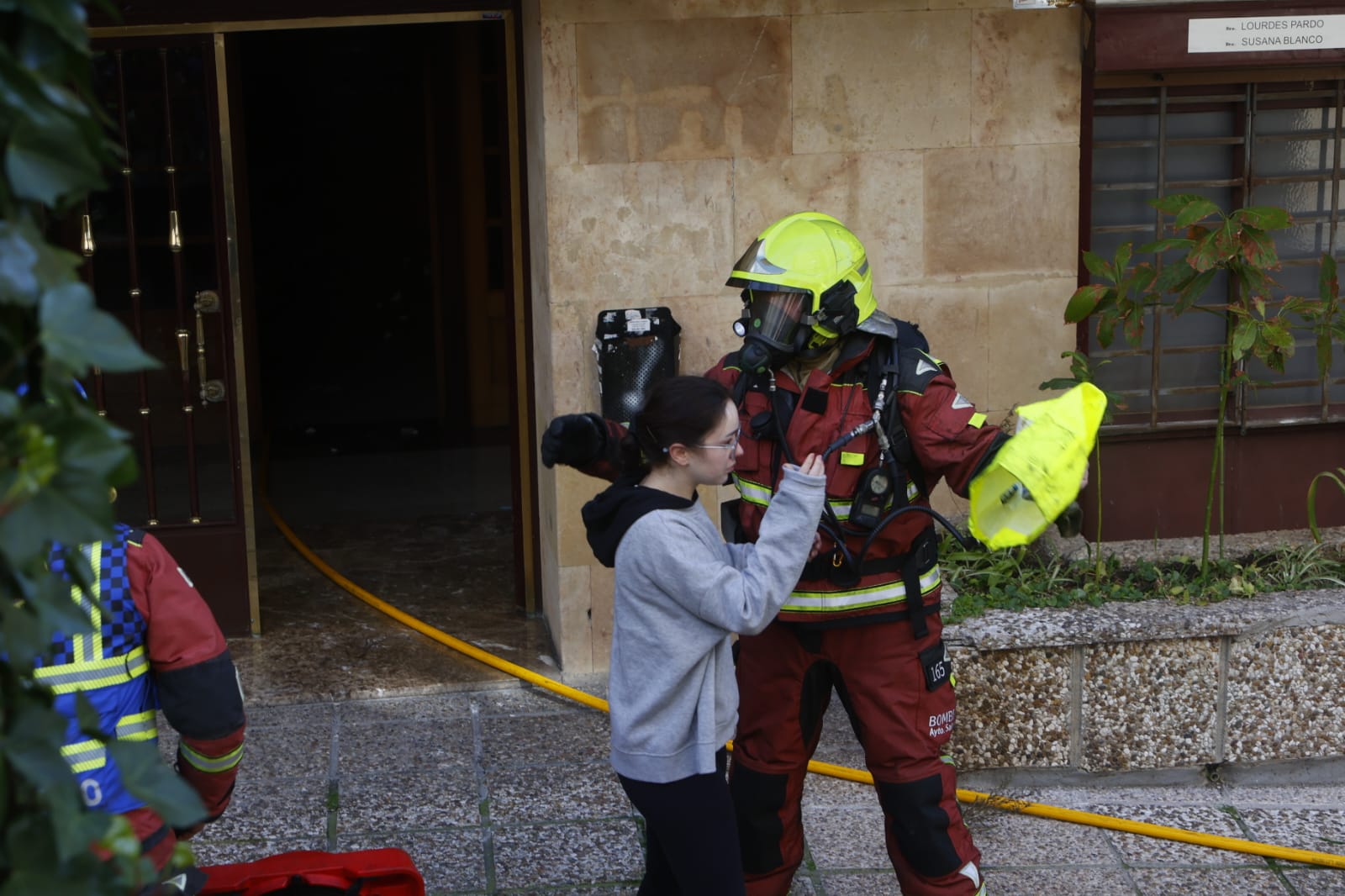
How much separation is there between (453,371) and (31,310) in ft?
28.5

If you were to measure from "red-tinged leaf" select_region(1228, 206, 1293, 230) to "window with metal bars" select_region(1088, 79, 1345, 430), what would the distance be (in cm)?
100

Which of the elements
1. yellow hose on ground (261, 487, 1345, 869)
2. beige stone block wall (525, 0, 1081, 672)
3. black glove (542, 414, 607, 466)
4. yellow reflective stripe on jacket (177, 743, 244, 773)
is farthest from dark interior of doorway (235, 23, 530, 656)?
yellow reflective stripe on jacket (177, 743, 244, 773)

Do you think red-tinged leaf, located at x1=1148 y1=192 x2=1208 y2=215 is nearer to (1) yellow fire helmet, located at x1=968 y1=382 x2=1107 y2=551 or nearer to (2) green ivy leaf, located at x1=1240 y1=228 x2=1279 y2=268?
(2) green ivy leaf, located at x1=1240 y1=228 x2=1279 y2=268

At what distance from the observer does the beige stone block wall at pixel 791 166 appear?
5461 millimetres

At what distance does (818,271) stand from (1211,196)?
3.09 metres

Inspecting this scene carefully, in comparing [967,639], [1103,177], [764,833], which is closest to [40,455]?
[764,833]

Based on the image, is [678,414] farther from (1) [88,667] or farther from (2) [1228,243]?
(2) [1228,243]

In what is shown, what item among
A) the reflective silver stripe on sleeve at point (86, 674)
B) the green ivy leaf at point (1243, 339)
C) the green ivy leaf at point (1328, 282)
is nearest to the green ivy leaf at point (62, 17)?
the reflective silver stripe on sleeve at point (86, 674)

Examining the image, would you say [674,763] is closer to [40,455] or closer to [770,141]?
[40,455]

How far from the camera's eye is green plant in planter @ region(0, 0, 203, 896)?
1.37 m

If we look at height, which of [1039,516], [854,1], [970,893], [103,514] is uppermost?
[854,1]

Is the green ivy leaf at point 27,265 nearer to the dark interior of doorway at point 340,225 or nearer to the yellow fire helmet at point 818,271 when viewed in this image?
the yellow fire helmet at point 818,271

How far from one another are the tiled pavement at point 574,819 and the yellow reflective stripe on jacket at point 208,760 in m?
1.53

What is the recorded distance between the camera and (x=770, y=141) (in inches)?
219
